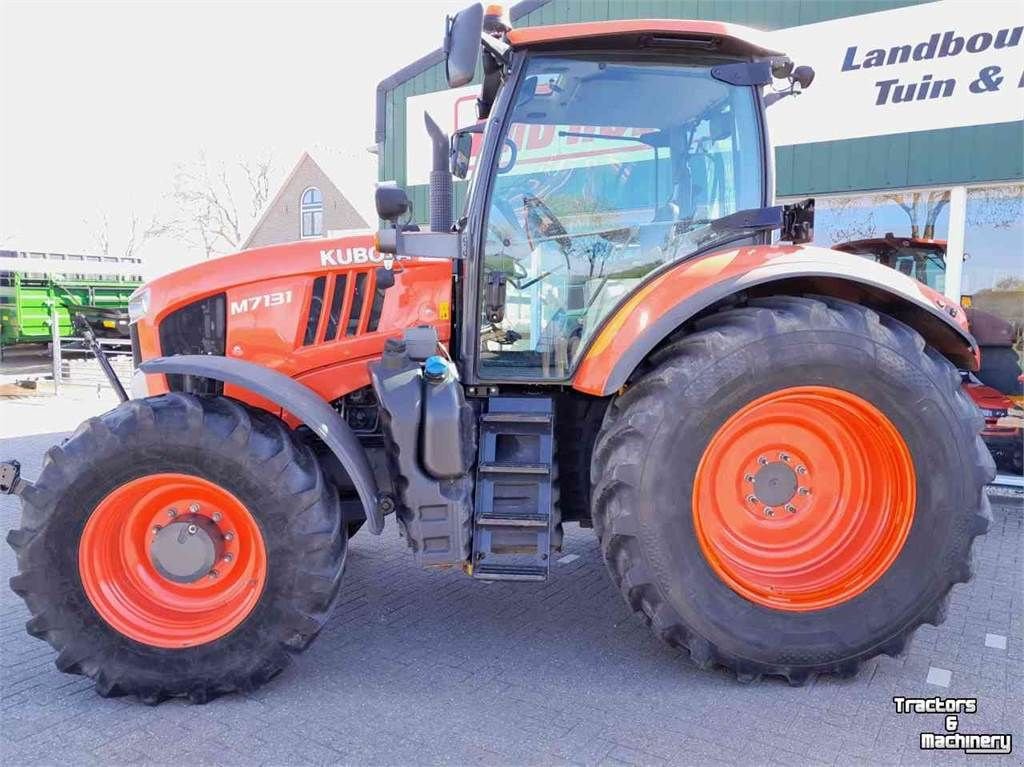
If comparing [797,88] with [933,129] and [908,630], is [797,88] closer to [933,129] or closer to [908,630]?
[908,630]

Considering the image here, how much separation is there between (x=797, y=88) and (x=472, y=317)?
1743 mm

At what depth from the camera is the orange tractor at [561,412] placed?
8.52 ft

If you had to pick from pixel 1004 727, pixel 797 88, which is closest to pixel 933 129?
pixel 797 88

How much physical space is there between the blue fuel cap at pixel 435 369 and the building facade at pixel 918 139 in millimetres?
4343

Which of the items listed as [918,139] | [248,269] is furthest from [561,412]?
[918,139]

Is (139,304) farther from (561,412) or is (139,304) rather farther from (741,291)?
(741,291)

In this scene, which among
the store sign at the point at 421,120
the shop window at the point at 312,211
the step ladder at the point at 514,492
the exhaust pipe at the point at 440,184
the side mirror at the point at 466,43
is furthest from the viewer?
the shop window at the point at 312,211

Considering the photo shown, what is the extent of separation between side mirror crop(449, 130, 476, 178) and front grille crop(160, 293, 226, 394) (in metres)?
1.27

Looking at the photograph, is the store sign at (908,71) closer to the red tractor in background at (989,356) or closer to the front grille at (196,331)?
the red tractor in background at (989,356)

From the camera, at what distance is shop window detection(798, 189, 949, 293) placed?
647cm

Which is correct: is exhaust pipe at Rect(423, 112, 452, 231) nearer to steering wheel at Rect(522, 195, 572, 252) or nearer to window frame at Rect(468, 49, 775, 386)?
window frame at Rect(468, 49, 775, 386)

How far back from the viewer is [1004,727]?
2490 mm

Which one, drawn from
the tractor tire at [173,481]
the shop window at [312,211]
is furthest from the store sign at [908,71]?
the shop window at [312,211]

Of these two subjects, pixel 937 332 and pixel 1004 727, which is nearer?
pixel 1004 727
